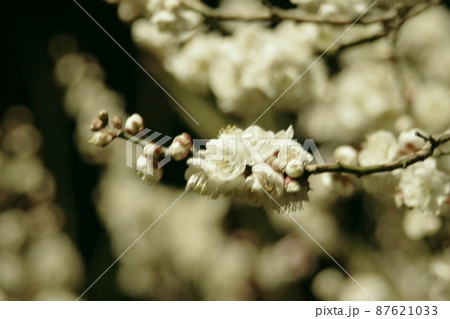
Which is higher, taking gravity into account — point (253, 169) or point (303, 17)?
point (303, 17)

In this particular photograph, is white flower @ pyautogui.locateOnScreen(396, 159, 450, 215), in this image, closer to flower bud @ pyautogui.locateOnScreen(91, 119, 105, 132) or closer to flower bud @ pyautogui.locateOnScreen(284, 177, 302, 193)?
flower bud @ pyautogui.locateOnScreen(284, 177, 302, 193)

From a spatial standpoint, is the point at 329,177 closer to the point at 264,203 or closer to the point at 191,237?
the point at 264,203

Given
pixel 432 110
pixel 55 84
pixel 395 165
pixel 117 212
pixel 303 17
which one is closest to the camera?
pixel 395 165

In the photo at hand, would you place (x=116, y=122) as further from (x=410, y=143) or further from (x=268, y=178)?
(x=410, y=143)

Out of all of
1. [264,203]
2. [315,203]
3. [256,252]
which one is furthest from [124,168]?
[264,203]

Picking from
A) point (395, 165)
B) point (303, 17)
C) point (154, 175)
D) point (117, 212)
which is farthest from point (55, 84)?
point (395, 165)

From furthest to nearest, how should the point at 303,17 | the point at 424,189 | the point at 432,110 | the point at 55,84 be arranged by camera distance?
the point at 55,84 → the point at 432,110 → the point at 303,17 → the point at 424,189
